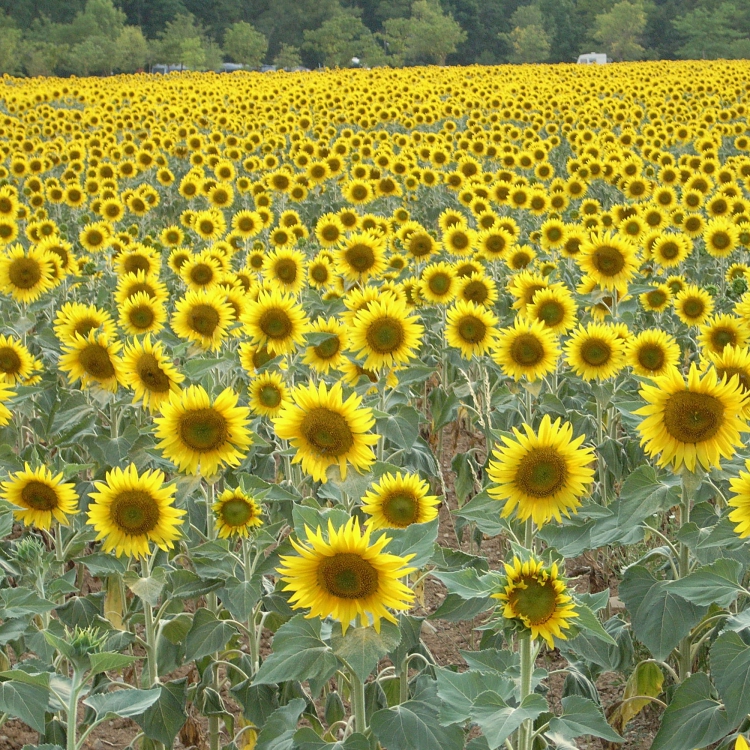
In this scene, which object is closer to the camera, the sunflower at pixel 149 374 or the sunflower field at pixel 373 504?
the sunflower field at pixel 373 504

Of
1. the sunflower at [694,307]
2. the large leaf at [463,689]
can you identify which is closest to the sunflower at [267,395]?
the large leaf at [463,689]

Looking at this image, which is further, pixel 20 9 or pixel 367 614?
pixel 20 9

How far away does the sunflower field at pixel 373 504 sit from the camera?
229 centimetres

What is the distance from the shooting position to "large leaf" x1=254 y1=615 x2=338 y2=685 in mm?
2248

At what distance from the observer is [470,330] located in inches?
186

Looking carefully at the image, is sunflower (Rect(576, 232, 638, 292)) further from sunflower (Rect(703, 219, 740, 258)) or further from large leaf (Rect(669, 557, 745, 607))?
large leaf (Rect(669, 557, 745, 607))

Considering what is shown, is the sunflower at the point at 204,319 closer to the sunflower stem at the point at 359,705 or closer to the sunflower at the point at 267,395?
the sunflower at the point at 267,395

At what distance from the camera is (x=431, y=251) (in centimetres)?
664

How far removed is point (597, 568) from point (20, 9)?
6896 centimetres

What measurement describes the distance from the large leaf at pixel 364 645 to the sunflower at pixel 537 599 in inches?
11.2

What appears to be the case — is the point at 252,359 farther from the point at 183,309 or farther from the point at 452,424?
the point at 452,424

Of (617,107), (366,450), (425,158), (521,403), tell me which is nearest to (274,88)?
(617,107)

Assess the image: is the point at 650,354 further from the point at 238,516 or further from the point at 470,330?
the point at 238,516

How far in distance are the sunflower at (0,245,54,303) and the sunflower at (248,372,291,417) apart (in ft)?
8.01
